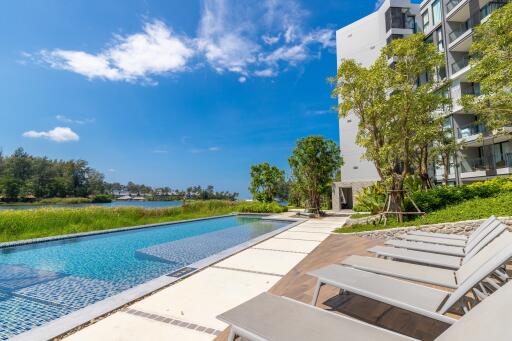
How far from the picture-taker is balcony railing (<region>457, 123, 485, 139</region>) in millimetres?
18156

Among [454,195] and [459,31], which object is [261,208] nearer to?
[454,195]

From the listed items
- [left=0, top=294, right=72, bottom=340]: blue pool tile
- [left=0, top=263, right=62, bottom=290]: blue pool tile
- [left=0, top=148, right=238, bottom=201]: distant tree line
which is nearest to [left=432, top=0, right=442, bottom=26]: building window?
[left=0, top=294, right=72, bottom=340]: blue pool tile

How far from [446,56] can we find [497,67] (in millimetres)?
13698

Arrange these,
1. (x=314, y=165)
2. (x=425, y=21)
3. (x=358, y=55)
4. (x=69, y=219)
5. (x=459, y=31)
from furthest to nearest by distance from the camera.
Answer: (x=358, y=55), (x=425, y=21), (x=459, y=31), (x=314, y=165), (x=69, y=219)

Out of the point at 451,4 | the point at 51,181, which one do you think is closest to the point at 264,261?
the point at 451,4

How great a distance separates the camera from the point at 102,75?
30.4 meters

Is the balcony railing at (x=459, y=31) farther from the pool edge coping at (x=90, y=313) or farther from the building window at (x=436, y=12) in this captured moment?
the pool edge coping at (x=90, y=313)

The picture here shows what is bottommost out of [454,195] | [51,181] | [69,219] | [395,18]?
[69,219]

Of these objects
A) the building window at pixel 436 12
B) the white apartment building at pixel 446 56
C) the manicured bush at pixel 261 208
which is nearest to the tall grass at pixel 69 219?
the manicured bush at pixel 261 208

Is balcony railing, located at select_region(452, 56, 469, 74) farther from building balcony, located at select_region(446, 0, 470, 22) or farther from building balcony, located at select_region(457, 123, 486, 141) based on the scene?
building balcony, located at select_region(457, 123, 486, 141)

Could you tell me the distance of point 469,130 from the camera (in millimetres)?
18734

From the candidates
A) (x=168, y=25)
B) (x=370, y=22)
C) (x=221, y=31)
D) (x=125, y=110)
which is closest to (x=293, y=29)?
(x=370, y=22)

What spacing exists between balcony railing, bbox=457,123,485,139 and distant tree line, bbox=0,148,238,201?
3804 cm

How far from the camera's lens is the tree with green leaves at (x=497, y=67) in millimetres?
8967
